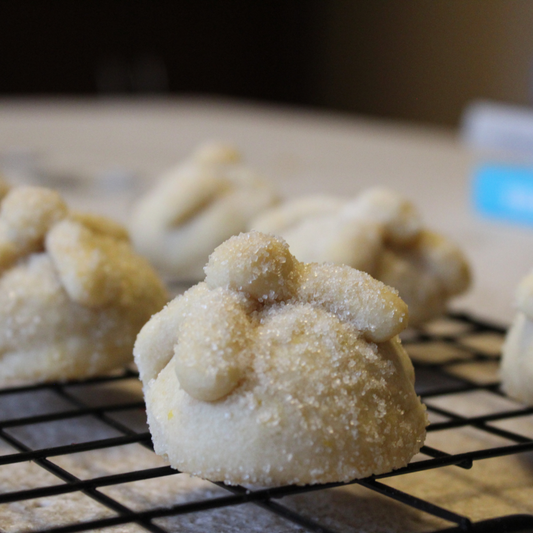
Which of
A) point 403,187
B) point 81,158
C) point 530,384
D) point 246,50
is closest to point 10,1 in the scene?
point 246,50

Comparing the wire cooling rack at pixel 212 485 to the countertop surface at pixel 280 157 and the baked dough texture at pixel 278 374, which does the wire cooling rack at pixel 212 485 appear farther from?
the countertop surface at pixel 280 157

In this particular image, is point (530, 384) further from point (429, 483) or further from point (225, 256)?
point (225, 256)

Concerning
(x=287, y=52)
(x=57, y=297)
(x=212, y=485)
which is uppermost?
(x=287, y=52)

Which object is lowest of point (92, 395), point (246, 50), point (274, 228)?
point (92, 395)

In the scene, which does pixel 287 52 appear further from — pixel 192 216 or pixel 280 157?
pixel 192 216

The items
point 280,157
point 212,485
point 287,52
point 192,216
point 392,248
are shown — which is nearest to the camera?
point 212,485

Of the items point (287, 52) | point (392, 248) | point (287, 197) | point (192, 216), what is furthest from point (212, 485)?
point (287, 52)

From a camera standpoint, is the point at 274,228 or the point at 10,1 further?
the point at 10,1

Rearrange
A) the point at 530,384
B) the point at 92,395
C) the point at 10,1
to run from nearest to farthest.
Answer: the point at 530,384 < the point at 92,395 < the point at 10,1
